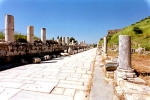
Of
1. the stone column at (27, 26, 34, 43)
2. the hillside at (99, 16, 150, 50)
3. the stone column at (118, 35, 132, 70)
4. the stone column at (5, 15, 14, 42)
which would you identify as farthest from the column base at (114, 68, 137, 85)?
the hillside at (99, 16, 150, 50)

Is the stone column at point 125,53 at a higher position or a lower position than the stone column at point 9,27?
lower

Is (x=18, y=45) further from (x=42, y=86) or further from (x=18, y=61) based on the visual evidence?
(x=42, y=86)

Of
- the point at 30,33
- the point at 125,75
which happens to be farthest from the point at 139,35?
the point at 125,75

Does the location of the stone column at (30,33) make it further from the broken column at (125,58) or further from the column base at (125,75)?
the column base at (125,75)

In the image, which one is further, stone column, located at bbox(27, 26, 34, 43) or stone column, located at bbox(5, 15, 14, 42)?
stone column, located at bbox(27, 26, 34, 43)

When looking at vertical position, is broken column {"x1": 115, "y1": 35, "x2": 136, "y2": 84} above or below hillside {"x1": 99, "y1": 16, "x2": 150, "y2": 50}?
below

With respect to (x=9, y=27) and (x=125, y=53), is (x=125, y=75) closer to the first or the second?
(x=125, y=53)

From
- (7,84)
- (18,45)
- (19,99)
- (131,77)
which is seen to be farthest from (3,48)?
(131,77)

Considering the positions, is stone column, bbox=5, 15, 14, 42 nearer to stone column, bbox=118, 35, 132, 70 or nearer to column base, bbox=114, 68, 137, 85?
stone column, bbox=118, 35, 132, 70

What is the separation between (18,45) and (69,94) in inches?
217

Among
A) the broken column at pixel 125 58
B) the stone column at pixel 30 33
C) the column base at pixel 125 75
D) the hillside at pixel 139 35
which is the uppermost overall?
the hillside at pixel 139 35

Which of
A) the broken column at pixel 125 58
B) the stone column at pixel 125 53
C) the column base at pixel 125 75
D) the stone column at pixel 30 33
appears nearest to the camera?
the column base at pixel 125 75

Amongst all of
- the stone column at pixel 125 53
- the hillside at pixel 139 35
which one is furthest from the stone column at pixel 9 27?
the hillside at pixel 139 35

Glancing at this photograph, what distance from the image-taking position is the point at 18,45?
717cm
